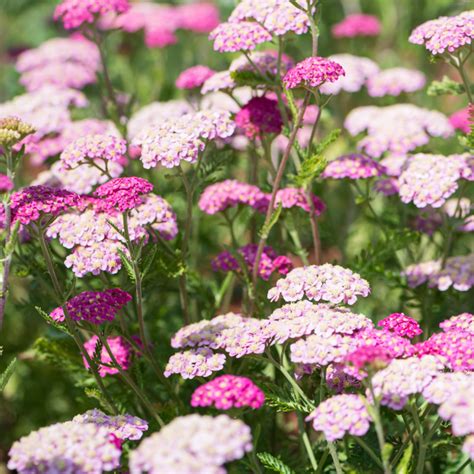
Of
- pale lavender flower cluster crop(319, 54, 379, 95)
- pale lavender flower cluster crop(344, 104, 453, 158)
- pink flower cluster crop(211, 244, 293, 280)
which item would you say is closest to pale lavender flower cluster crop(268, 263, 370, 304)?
pink flower cluster crop(211, 244, 293, 280)

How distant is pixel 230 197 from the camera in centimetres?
458

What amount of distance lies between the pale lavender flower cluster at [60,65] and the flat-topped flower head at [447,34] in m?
2.82

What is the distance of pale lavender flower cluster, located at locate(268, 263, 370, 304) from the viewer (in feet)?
12.3

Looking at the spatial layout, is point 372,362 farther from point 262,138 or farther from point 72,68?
point 72,68

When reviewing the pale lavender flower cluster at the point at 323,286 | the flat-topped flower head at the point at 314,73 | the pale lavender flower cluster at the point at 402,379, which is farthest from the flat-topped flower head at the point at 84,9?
the pale lavender flower cluster at the point at 402,379

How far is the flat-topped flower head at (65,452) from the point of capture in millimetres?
2908

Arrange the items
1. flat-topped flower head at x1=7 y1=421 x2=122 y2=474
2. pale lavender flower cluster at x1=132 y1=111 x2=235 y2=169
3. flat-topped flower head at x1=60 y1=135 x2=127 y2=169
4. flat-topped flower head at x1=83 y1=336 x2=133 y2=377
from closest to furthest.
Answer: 1. flat-topped flower head at x1=7 y1=421 x2=122 y2=474
2. pale lavender flower cluster at x1=132 y1=111 x2=235 y2=169
3. flat-topped flower head at x1=60 y1=135 x2=127 y2=169
4. flat-topped flower head at x1=83 y1=336 x2=133 y2=377

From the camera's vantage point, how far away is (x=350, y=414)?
307 cm

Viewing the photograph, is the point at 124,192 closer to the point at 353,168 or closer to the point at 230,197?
the point at 230,197

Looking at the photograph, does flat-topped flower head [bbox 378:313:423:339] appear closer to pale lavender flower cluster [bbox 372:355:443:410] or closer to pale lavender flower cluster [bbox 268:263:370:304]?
pale lavender flower cluster [bbox 268:263:370:304]

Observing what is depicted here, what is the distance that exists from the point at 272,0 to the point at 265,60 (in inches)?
16.0

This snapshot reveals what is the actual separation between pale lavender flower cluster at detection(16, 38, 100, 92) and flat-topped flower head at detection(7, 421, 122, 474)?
382 centimetres

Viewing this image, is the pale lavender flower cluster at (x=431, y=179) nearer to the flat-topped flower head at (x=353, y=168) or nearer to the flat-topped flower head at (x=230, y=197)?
the flat-topped flower head at (x=353, y=168)

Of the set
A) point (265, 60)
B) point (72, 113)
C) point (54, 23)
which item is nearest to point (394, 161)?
point (265, 60)
